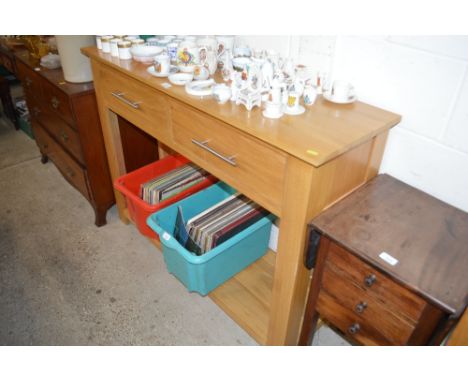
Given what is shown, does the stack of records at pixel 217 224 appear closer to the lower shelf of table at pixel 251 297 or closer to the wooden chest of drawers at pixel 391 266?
the lower shelf of table at pixel 251 297

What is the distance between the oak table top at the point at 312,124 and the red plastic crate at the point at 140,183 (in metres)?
0.64

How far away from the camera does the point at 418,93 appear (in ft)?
3.68

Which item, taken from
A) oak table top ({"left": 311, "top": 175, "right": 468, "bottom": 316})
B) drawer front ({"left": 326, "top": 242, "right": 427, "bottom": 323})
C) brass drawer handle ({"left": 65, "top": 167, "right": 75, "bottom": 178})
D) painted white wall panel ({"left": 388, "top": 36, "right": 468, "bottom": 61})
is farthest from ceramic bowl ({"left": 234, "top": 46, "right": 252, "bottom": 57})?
brass drawer handle ({"left": 65, "top": 167, "right": 75, "bottom": 178})

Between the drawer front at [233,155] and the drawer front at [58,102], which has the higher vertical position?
the drawer front at [233,155]

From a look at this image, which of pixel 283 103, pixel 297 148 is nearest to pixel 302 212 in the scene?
pixel 297 148

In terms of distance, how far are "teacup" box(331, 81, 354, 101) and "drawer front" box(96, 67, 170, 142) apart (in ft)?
1.87

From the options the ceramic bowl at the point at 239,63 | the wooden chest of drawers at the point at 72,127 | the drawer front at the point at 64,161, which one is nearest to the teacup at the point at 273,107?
the ceramic bowl at the point at 239,63

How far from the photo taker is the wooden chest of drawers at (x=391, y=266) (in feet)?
2.85

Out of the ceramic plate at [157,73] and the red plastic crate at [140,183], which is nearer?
the ceramic plate at [157,73]

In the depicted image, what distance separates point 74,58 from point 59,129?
0.43 metres

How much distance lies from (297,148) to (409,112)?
45cm

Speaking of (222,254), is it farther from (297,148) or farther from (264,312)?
(297,148)

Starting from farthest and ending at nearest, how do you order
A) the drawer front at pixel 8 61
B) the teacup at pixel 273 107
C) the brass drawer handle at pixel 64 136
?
the drawer front at pixel 8 61
the brass drawer handle at pixel 64 136
the teacup at pixel 273 107

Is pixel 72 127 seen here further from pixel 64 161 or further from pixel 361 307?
pixel 361 307
